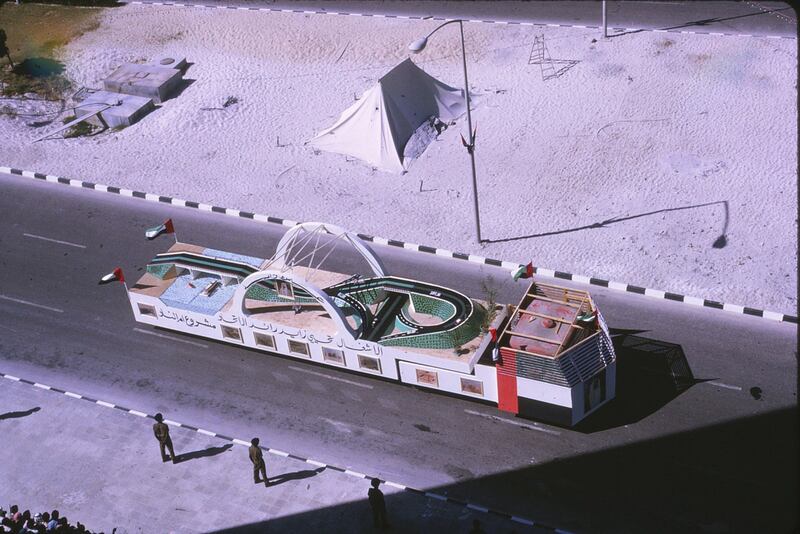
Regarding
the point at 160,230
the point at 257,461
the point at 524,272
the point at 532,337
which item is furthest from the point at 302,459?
the point at 160,230

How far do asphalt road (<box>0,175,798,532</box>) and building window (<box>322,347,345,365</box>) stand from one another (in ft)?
1.96

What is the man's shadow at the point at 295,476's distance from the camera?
21.5 metres

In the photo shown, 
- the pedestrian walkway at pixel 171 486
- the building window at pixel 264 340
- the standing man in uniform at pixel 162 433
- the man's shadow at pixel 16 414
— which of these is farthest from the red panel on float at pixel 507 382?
the man's shadow at pixel 16 414

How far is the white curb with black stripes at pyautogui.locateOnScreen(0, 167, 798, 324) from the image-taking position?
25062mm

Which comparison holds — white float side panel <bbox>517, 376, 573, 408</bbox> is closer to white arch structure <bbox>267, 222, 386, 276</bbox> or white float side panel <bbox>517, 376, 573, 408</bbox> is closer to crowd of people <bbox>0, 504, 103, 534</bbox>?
white arch structure <bbox>267, 222, 386, 276</bbox>

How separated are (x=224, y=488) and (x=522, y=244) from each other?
40.7 ft

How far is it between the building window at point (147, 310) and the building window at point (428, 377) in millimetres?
8344

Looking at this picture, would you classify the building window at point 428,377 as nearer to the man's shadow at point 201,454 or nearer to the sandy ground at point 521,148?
the man's shadow at point 201,454

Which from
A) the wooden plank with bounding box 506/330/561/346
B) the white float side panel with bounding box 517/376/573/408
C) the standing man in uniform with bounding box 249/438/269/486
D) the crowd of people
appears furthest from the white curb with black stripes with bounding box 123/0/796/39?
the crowd of people

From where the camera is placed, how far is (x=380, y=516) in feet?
65.2

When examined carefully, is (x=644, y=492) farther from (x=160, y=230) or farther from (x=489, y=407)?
(x=160, y=230)

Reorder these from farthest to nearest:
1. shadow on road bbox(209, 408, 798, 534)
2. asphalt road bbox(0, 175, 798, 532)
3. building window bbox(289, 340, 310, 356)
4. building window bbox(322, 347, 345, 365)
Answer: building window bbox(289, 340, 310, 356) → building window bbox(322, 347, 345, 365) → asphalt road bbox(0, 175, 798, 532) → shadow on road bbox(209, 408, 798, 534)

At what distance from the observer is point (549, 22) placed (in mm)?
40250

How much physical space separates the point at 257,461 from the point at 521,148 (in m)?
16.8
